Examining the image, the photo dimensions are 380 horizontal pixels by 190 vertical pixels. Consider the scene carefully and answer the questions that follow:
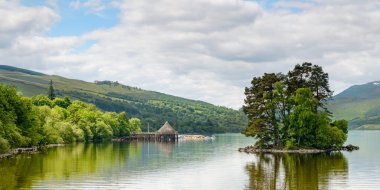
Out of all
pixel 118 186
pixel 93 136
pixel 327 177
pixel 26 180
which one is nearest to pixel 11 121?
pixel 26 180

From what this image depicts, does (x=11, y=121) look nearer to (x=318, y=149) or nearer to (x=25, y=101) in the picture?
(x=25, y=101)

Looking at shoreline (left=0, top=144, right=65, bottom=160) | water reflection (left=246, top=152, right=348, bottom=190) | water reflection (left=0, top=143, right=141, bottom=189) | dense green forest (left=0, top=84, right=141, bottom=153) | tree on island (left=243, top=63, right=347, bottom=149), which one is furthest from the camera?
tree on island (left=243, top=63, right=347, bottom=149)

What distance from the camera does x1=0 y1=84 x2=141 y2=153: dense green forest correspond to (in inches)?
3600

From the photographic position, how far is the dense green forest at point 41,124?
91.4 metres

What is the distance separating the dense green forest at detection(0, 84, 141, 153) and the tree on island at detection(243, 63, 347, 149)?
4372 centimetres

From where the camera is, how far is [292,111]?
10494 cm

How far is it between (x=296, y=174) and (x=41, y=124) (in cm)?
7295

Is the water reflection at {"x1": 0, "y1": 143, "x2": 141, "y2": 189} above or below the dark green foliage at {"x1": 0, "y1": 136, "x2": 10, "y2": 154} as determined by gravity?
below

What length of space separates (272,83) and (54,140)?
55311 mm

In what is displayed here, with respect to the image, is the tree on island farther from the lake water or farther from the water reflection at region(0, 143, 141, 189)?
the water reflection at region(0, 143, 141, 189)

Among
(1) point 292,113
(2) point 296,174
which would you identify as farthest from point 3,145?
(1) point 292,113

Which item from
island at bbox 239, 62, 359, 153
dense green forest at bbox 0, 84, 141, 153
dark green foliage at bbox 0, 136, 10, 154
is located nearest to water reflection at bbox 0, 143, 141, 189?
dark green foliage at bbox 0, 136, 10, 154

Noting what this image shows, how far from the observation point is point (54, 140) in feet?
416

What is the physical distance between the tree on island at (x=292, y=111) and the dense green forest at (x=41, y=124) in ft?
143
